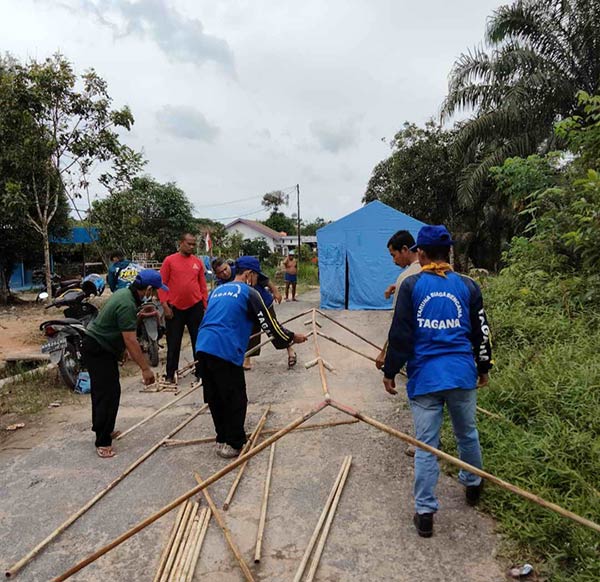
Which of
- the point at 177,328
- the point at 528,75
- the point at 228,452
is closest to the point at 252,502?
the point at 228,452

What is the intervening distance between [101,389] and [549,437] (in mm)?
3343

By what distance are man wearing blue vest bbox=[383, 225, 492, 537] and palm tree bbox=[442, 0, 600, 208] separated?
11953mm

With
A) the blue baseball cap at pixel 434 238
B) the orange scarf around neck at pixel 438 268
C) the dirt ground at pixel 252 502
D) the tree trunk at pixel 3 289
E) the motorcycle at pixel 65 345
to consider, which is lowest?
the dirt ground at pixel 252 502

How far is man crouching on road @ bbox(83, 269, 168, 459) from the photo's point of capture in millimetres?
3717

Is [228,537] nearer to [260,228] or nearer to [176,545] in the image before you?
[176,545]

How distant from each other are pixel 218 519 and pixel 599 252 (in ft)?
17.0

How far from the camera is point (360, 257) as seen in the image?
11.7 meters

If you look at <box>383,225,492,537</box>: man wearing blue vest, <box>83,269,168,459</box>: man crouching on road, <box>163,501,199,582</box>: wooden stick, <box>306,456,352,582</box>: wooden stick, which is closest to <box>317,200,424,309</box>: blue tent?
<box>83,269,168,459</box>: man crouching on road

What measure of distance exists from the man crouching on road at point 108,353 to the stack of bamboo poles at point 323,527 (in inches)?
71.5

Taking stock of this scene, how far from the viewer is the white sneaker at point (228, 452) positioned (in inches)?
140

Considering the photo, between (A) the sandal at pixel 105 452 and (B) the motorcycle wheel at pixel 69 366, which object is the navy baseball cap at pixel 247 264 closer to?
(A) the sandal at pixel 105 452

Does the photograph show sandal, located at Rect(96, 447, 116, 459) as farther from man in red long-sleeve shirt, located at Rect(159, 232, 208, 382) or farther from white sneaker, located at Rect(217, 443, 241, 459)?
man in red long-sleeve shirt, located at Rect(159, 232, 208, 382)

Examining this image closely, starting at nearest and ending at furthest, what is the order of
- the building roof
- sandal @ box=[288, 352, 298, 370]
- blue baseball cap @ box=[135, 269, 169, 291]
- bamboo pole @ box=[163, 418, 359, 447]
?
bamboo pole @ box=[163, 418, 359, 447]
blue baseball cap @ box=[135, 269, 169, 291]
sandal @ box=[288, 352, 298, 370]
the building roof

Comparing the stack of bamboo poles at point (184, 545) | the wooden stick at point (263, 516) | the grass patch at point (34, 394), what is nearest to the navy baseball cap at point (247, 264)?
the wooden stick at point (263, 516)
